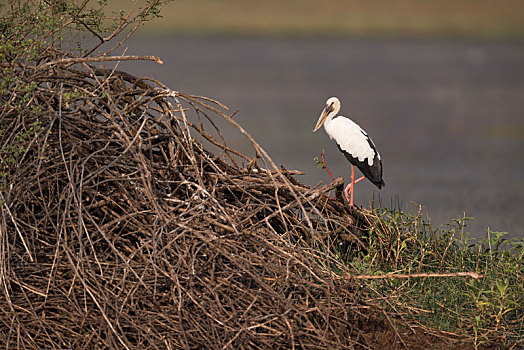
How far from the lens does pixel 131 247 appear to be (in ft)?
16.2

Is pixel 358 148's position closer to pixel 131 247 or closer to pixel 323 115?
pixel 323 115

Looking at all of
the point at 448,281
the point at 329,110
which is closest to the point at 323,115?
the point at 329,110

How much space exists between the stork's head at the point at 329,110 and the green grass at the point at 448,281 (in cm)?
157

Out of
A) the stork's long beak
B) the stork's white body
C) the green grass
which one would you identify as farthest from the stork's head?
the green grass

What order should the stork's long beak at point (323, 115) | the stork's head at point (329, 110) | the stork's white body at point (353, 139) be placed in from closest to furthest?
the stork's white body at point (353, 139)
the stork's head at point (329, 110)
the stork's long beak at point (323, 115)

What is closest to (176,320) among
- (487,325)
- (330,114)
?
(487,325)

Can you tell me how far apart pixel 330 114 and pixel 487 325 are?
323 centimetres

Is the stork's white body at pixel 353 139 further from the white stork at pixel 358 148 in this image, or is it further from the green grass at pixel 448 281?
the green grass at pixel 448 281

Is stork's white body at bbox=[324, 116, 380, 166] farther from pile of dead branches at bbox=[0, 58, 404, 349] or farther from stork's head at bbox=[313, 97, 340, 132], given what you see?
pile of dead branches at bbox=[0, 58, 404, 349]

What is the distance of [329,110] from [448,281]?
2601mm

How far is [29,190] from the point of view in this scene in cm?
486

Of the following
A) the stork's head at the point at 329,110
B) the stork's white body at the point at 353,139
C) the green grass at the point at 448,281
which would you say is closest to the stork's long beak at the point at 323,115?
the stork's head at the point at 329,110

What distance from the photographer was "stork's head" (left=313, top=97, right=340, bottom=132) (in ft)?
24.6

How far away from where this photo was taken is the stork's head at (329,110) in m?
7.50
